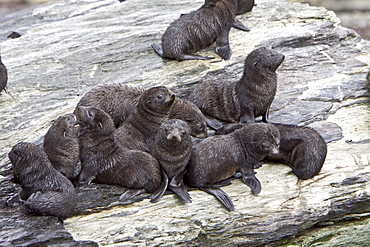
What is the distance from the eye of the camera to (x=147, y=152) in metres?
7.42

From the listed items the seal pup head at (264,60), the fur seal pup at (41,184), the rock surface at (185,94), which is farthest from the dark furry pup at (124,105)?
the fur seal pup at (41,184)

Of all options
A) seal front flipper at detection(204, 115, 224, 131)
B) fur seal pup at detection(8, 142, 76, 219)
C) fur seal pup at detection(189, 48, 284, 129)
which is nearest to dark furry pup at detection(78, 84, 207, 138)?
seal front flipper at detection(204, 115, 224, 131)

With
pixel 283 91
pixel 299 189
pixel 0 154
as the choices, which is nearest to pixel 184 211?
pixel 299 189

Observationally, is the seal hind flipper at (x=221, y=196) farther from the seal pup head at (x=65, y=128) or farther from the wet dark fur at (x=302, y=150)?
the seal pup head at (x=65, y=128)

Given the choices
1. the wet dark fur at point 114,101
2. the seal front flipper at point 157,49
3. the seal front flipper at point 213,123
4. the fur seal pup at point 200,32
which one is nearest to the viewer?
the wet dark fur at point 114,101

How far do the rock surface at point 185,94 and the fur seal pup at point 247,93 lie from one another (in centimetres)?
46

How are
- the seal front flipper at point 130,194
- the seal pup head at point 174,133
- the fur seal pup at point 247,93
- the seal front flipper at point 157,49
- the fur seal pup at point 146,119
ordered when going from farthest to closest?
the seal front flipper at point 157,49 < the fur seal pup at point 247,93 < the fur seal pup at point 146,119 < the seal front flipper at point 130,194 < the seal pup head at point 174,133

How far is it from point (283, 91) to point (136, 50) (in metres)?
2.75

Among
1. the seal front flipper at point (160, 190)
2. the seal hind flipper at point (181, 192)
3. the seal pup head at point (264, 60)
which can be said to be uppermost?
the seal pup head at point (264, 60)

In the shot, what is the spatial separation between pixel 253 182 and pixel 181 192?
35.2 inches

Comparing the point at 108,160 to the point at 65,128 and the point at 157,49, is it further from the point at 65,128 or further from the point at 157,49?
the point at 157,49

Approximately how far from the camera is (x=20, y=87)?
9.45 m

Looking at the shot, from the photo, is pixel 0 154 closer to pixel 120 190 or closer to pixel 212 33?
pixel 120 190

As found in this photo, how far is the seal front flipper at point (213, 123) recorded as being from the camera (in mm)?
8430
